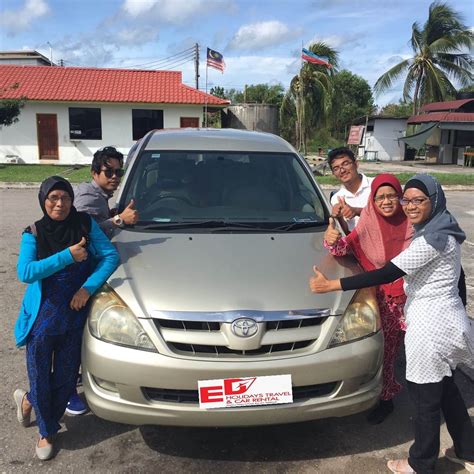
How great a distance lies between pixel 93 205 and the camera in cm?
314

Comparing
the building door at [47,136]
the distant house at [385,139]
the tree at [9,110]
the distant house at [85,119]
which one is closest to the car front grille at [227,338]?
the tree at [9,110]

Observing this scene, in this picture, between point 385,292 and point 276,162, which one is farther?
point 276,162

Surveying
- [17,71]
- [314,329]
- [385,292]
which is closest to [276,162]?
[385,292]

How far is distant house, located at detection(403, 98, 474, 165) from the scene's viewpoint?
25.0 m

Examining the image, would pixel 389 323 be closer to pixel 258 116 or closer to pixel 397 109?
pixel 258 116

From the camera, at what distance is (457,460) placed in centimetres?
262

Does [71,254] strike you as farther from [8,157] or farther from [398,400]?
[8,157]

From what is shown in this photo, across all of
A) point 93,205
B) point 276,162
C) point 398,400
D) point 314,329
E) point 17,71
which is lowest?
point 398,400

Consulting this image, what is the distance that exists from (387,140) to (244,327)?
99.2 feet

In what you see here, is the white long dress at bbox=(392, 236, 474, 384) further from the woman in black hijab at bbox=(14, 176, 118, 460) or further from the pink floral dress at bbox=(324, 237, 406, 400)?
the woman in black hijab at bbox=(14, 176, 118, 460)

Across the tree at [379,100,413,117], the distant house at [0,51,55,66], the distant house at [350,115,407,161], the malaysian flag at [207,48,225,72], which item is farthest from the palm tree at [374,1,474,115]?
the distant house at [0,51,55,66]

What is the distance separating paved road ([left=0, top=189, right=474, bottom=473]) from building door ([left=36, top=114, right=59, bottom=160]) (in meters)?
20.5

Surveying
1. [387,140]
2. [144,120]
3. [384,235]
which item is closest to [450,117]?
[387,140]

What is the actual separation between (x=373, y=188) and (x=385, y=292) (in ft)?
2.02
